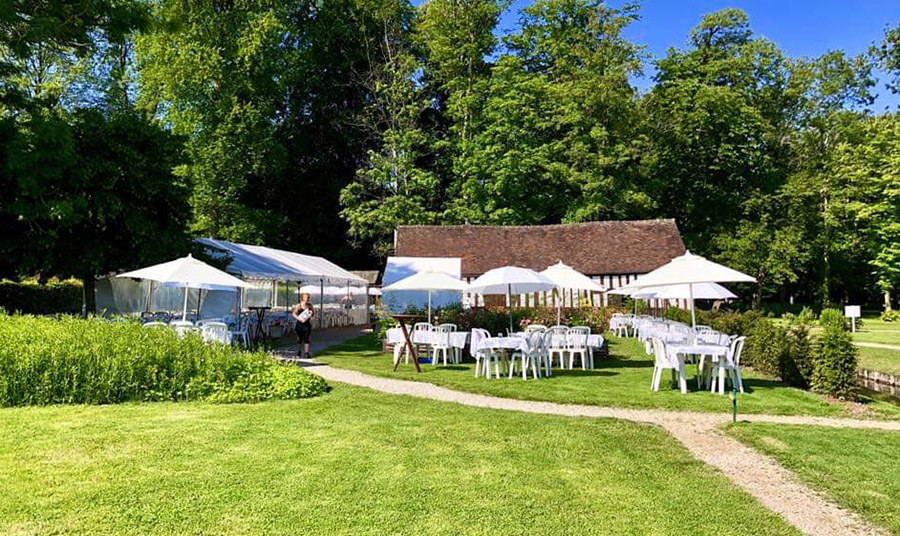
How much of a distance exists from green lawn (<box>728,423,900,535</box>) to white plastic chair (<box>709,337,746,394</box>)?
2436mm

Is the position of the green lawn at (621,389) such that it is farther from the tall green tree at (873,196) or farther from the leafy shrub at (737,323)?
the tall green tree at (873,196)

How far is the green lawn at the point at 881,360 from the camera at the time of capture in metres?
13.7

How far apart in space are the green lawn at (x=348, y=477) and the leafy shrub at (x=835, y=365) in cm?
446

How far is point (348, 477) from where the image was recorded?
5.38m

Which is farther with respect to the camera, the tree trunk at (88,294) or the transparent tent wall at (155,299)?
the transparent tent wall at (155,299)

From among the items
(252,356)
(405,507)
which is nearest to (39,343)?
(252,356)

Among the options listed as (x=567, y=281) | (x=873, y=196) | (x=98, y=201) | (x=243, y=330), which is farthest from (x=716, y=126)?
(x=98, y=201)

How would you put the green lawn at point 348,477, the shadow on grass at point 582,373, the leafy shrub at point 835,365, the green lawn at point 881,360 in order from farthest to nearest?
the green lawn at point 881,360, the shadow on grass at point 582,373, the leafy shrub at point 835,365, the green lawn at point 348,477

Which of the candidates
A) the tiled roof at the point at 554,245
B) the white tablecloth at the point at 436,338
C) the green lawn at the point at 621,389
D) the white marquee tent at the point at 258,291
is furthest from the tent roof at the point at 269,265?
the white tablecloth at the point at 436,338

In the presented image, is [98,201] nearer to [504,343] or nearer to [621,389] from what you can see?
[504,343]

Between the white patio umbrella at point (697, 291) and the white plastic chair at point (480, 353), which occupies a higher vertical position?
the white patio umbrella at point (697, 291)

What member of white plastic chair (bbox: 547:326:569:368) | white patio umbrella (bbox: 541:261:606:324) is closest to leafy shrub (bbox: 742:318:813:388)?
white patio umbrella (bbox: 541:261:606:324)

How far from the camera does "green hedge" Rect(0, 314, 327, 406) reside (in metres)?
8.47

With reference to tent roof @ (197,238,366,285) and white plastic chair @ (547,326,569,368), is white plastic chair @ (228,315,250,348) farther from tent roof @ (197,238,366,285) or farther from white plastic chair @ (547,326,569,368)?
white plastic chair @ (547,326,569,368)
